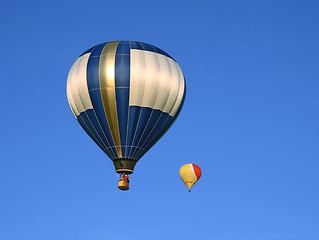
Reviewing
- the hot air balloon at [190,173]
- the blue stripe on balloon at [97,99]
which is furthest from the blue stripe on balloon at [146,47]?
the hot air balloon at [190,173]

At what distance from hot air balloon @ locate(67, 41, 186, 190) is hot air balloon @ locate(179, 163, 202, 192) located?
6183mm

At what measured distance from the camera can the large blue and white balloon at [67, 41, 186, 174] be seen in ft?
177

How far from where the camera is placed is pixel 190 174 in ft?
199

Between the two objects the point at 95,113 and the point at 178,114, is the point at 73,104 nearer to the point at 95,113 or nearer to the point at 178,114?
the point at 95,113

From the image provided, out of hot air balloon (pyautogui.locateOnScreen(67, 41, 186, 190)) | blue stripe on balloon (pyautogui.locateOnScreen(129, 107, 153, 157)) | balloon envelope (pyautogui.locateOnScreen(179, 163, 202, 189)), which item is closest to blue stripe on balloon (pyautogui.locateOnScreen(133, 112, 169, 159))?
hot air balloon (pyautogui.locateOnScreen(67, 41, 186, 190))

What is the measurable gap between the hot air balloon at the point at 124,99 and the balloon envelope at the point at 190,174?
6182 mm

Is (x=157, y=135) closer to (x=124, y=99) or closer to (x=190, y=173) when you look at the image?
(x=124, y=99)

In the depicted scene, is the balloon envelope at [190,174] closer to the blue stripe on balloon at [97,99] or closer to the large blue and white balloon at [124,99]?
the large blue and white balloon at [124,99]

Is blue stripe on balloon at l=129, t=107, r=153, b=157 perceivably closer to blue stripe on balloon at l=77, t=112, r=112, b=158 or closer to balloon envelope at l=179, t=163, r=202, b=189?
blue stripe on balloon at l=77, t=112, r=112, b=158

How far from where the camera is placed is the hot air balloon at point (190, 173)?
2381 inches

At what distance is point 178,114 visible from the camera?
56.4 m

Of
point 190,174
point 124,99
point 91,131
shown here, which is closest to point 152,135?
point 124,99

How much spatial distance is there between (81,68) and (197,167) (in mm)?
11355

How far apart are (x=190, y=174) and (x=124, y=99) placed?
9353 millimetres
